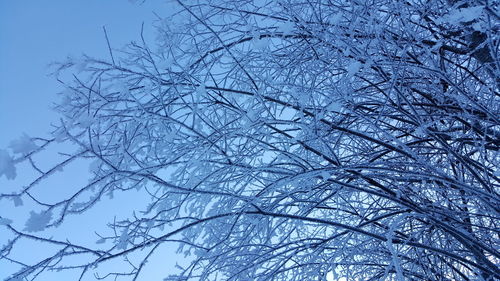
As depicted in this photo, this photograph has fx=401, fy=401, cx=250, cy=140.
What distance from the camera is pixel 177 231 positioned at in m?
1.96

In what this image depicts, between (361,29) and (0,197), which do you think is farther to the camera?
(361,29)

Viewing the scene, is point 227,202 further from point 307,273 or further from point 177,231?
point 177,231

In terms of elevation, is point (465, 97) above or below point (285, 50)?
below

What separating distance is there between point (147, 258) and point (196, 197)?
0.79m

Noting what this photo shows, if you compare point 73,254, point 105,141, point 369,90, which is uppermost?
point 369,90

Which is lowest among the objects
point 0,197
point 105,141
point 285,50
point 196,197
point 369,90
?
point 0,197

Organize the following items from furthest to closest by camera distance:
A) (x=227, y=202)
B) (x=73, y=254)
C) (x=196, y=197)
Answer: (x=227, y=202), (x=196, y=197), (x=73, y=254)

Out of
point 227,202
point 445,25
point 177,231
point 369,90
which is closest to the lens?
point 177,231

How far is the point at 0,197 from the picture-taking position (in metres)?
1.85

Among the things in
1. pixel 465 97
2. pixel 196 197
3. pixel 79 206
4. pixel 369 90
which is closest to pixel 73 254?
pixel 79 206

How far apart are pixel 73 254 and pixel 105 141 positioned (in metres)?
1.34

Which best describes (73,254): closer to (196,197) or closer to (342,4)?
(196,197)

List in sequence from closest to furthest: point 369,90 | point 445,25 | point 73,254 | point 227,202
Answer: point 73,254 → point 227,202 → point 445,25 → point 369,90

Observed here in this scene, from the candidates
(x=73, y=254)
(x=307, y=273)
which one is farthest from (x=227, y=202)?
(x=73, y=254)
